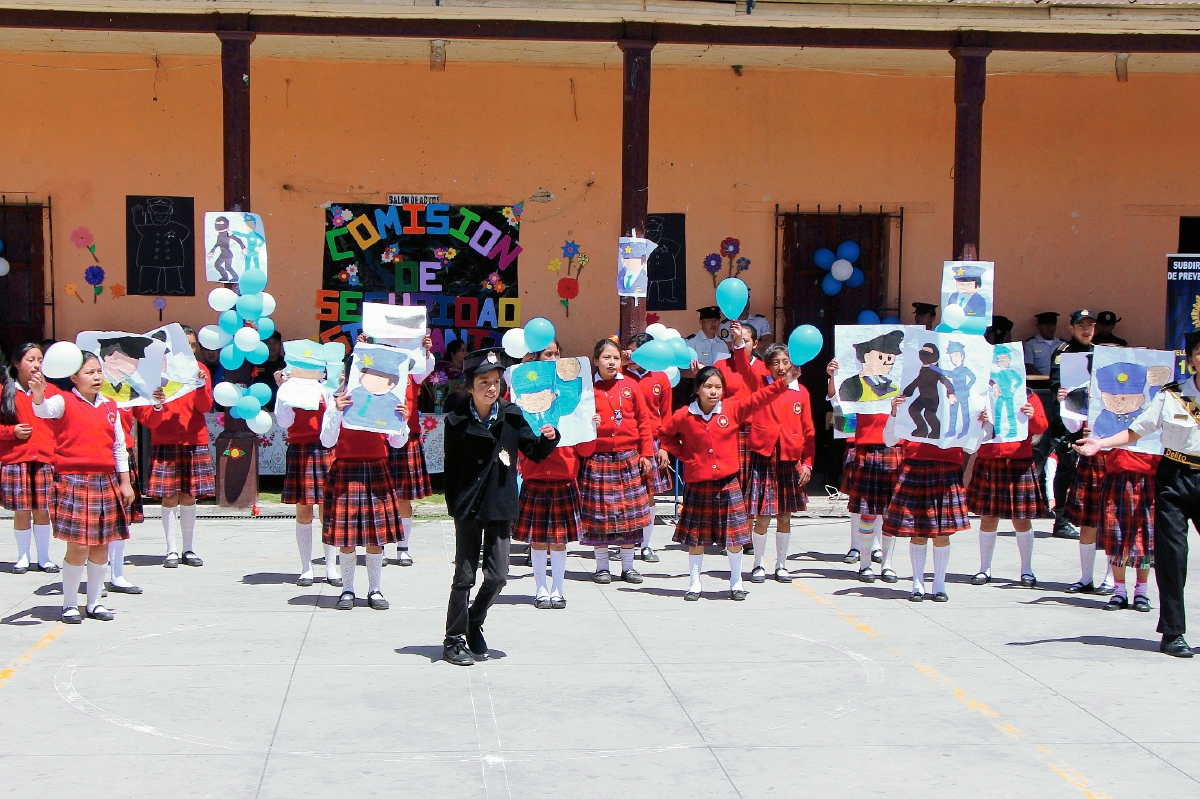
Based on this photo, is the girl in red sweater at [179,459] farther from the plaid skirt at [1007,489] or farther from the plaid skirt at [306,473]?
the plaid skirt at [1007,489]

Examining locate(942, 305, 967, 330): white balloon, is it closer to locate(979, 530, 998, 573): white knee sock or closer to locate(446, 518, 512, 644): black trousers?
locate(979, 530, 998, 573): white knee sock

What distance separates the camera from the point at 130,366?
27.0ft

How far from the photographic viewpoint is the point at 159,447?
917 cm

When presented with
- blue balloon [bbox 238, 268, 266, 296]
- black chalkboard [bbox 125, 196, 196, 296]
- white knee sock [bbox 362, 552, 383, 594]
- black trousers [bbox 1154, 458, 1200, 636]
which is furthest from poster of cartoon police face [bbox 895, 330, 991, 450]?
black chalkboard [bbox 125, 196, 196, 296]

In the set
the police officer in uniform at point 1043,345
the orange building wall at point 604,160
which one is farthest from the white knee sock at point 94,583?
the police officer in uniform at point 1043,345

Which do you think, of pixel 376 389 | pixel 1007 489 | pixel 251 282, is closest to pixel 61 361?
pixel 376 389

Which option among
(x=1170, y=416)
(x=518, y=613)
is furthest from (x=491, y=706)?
(x=1170, y=416)

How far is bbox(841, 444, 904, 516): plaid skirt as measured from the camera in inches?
355

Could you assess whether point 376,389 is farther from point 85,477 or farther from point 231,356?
point 231,356

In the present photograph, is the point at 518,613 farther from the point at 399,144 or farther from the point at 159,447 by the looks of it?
the point at 399,144

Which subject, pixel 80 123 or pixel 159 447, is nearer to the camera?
pixel 159 447

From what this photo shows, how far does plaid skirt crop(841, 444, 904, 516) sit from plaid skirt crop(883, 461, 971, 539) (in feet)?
2.46

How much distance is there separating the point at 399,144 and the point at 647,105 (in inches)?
133

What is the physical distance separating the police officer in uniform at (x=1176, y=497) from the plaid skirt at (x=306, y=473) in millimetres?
5253
